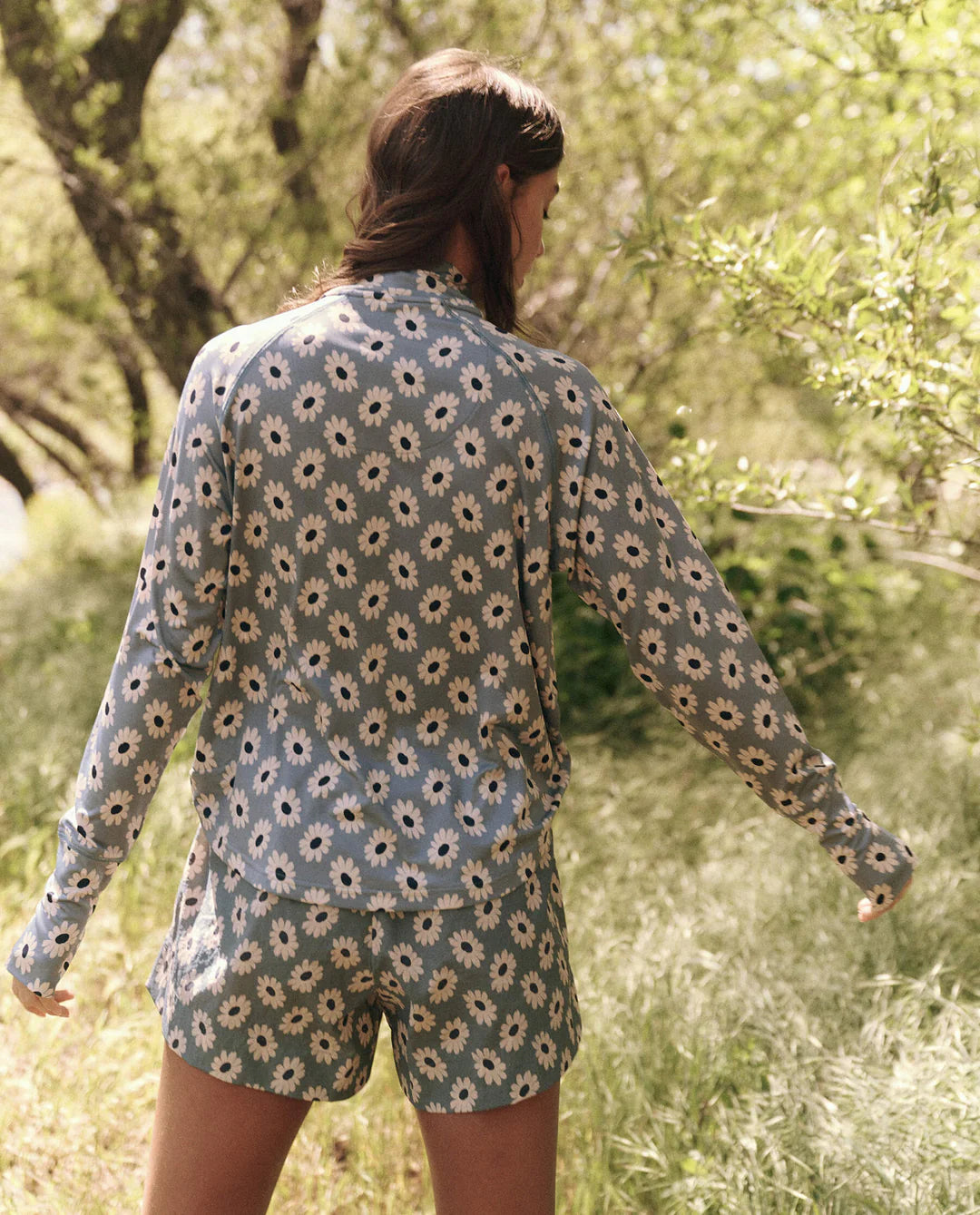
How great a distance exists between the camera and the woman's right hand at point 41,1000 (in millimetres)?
1347

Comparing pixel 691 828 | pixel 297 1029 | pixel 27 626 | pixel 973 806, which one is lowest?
pixel 27 626

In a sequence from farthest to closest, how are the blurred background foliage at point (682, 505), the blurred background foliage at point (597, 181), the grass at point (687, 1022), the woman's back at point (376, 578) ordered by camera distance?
the blurred background foliage at point (597, 181)
the blurred background foliage at point (682, 505)
the grass at point (687, 1022)
the woman's back at point (376, 578)

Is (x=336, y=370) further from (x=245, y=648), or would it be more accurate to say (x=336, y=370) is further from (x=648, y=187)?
(x=648, y=187)

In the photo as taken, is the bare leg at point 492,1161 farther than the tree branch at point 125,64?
No

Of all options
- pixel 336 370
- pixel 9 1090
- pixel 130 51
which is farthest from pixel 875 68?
pixel 130 51

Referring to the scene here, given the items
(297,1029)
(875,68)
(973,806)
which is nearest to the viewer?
(297,1029)

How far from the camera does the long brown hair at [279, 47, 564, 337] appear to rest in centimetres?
124

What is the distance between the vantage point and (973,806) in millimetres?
3312

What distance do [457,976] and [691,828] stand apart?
2.54 m

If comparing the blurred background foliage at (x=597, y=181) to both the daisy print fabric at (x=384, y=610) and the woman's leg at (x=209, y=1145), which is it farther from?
the woman's leg at (x=209, y=1145)

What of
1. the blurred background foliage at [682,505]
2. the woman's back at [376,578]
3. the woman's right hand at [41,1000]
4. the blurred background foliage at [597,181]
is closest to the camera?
the woman's back at [376,578]

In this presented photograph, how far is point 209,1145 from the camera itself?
1304 mm

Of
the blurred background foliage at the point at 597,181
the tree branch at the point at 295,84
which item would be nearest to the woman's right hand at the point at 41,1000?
the blurred background foliage at the point at 597,181

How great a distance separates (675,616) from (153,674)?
592mm
